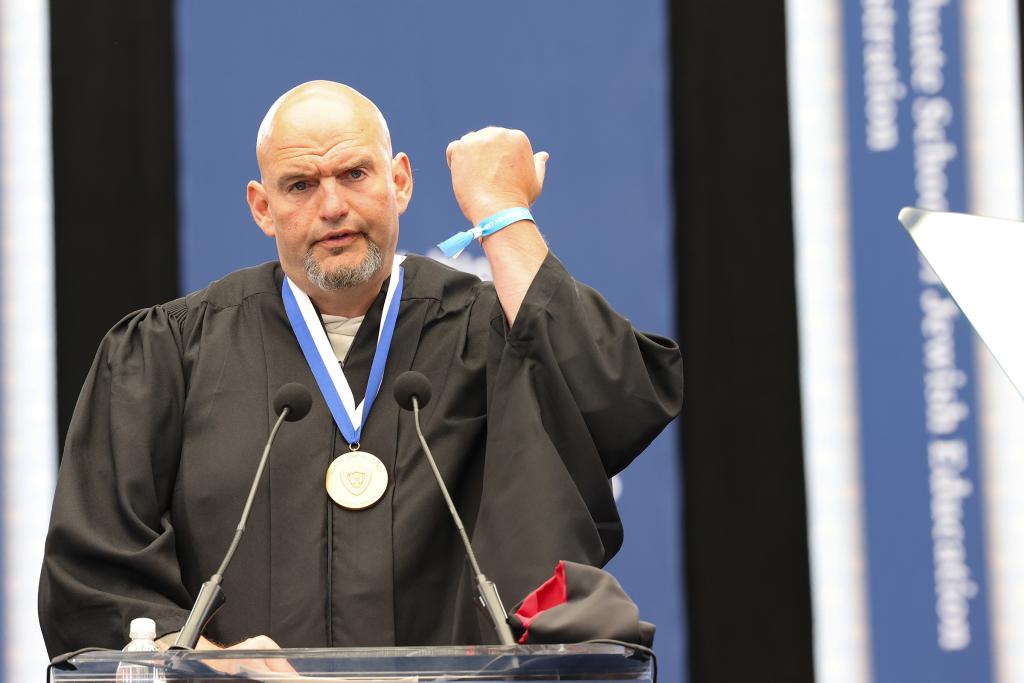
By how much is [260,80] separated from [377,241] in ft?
4.27

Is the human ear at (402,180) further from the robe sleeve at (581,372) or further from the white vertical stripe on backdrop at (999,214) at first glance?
the white vertical stripe on backdrop at (999,214)

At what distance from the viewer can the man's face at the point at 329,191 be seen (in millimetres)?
3004

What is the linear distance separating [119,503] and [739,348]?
192 centimetres

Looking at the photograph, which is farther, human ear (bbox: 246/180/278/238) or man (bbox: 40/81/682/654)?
human ear (bbox: 246/180/278/238)

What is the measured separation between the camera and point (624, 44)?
13.7 feet

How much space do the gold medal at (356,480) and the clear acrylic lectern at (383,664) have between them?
3.28 feet

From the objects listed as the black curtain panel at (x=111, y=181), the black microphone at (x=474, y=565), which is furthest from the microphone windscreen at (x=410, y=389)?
the black curtain panel at (x=111, y=181)

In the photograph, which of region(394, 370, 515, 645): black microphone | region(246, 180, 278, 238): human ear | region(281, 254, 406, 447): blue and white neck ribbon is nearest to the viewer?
region(394, 370, 515, 645): black microphone

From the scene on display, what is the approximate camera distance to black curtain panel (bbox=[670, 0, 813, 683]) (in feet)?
13.3

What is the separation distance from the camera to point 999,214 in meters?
4.09

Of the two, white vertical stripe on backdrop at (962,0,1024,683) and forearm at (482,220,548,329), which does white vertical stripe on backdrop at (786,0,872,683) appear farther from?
forearm at (482,220,548,329)

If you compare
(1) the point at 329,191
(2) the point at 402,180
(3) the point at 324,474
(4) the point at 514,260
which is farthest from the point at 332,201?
(3) the point at 324,474

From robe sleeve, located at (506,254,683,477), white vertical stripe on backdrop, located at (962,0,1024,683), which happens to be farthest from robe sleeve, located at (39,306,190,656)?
white vertical stripe on backdrop, located at (962,0,1024,683)

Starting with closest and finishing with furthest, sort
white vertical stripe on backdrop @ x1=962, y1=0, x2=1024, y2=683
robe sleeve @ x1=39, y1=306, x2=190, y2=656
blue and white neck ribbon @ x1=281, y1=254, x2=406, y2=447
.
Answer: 1. robe sleeve @ x1=39, y1=306, x2=190, y2=656
2. blue and white neck ribbon @ x1=281, y1=254, x2=406, y2=447
3. white vertical stripe on backdrop @ x1=962, y1=0, x2=1024, y2=683
